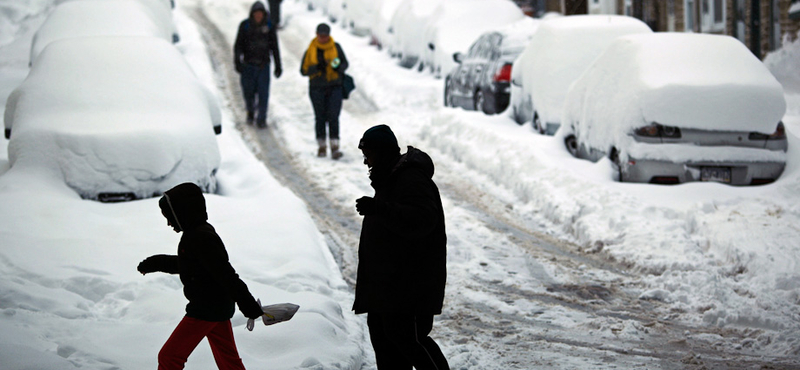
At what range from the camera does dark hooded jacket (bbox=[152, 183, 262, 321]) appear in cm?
383

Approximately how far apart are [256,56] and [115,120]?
22.3 feet

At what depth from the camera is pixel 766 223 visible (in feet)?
24.6

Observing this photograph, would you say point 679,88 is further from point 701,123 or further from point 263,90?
point 263,90

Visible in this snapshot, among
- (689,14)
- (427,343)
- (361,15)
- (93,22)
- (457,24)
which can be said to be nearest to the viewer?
(427,343)

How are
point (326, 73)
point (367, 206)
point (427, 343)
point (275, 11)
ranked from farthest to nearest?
point (275, 11) < point (326, 73) < point (427, 343) < point (367, 206)

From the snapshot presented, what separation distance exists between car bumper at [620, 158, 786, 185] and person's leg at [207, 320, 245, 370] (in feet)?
18.5

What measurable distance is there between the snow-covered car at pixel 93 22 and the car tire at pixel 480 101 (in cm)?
546

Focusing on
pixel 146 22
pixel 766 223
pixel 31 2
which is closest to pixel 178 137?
pixel 766 223

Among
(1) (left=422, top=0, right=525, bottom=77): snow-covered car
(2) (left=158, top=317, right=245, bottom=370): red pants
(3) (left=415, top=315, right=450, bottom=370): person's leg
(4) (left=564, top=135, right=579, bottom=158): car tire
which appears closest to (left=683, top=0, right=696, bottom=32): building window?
(1) (left=422, top=0, right=525, bottom=77): snow-covered car

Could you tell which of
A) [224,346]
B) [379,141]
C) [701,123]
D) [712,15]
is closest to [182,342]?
[224,346]

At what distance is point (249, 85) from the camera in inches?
589

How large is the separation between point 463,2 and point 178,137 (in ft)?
45.4

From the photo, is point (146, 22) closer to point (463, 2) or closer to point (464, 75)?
point (464, 75)

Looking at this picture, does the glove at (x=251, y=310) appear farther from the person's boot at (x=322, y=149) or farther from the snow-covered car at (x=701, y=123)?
the person's boot at (x=322, y=149)
